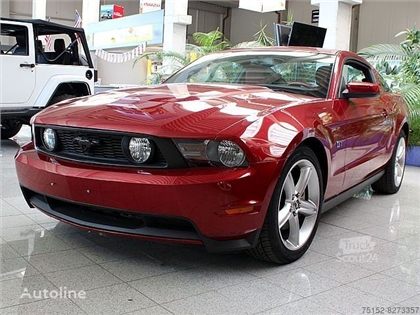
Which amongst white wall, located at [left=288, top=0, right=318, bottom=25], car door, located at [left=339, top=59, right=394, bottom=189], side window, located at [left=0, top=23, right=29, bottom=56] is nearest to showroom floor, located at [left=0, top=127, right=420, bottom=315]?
car door, located at [left=339, top=59, right=394, bottom=189]

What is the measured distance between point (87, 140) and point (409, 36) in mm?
7023

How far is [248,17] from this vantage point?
3084 centimetres

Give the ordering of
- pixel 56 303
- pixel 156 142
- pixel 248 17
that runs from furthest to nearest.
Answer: pixel 248 17
pixel 156 142
pixel 56 303

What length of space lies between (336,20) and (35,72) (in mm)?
4977

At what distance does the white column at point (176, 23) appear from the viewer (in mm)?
11102

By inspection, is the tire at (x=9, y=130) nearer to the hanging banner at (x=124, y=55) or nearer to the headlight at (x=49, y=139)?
the headlight at (x=49, y=139)

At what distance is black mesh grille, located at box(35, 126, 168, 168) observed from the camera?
248cm

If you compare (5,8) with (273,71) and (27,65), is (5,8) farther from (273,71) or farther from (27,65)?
(273,71)

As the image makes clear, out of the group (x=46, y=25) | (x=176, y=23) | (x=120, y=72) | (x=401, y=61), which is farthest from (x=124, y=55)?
(x=120, y=72)

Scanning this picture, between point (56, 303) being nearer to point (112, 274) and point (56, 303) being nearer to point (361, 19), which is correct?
point (112, 274)

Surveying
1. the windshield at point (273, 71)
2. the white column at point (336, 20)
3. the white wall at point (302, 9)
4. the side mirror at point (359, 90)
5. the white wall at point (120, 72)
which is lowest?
the side mirror at point (359, 90)

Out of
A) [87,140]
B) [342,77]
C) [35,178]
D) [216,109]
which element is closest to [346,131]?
[342,77]

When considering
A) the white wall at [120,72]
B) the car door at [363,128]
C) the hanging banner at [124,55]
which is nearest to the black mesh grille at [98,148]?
the car door at [363,128]

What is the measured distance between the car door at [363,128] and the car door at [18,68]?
16.1ft
